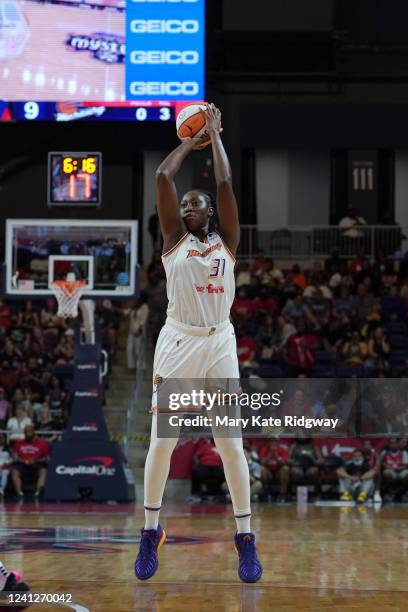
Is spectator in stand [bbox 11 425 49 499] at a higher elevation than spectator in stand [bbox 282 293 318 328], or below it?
below

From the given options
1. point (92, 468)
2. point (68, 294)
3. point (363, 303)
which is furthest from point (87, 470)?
point (363, 303)

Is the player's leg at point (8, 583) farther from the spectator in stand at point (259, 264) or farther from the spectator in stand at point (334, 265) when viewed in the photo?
the spectator in stand at point (334, 265)

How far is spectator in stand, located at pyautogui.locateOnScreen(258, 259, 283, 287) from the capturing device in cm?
2134

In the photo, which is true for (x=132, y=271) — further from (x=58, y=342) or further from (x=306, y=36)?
(x=306, y=36)

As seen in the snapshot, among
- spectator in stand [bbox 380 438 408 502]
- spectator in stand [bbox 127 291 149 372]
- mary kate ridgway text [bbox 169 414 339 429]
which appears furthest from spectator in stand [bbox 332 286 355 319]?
mary kate ridgway text [bbox 169 414 339 429]

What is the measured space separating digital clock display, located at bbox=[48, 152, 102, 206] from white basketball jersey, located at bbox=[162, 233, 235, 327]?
298 inches

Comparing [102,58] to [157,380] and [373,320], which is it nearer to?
[373,320]

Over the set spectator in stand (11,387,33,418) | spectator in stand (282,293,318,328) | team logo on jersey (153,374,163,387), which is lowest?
spectator in stand (11,387,33,418)

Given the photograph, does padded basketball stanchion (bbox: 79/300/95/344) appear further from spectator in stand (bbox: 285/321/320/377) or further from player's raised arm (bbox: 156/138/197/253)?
player's raised arm (bbox: 156/138/197/253)

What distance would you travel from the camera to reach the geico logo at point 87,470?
49.0 feet

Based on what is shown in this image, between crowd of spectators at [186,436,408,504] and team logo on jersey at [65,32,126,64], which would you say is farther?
team logo on jersey at [65,32,126,64]

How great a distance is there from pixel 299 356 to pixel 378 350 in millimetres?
1501

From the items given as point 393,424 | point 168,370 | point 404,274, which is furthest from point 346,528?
point 404,274

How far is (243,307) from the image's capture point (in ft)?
66.5
